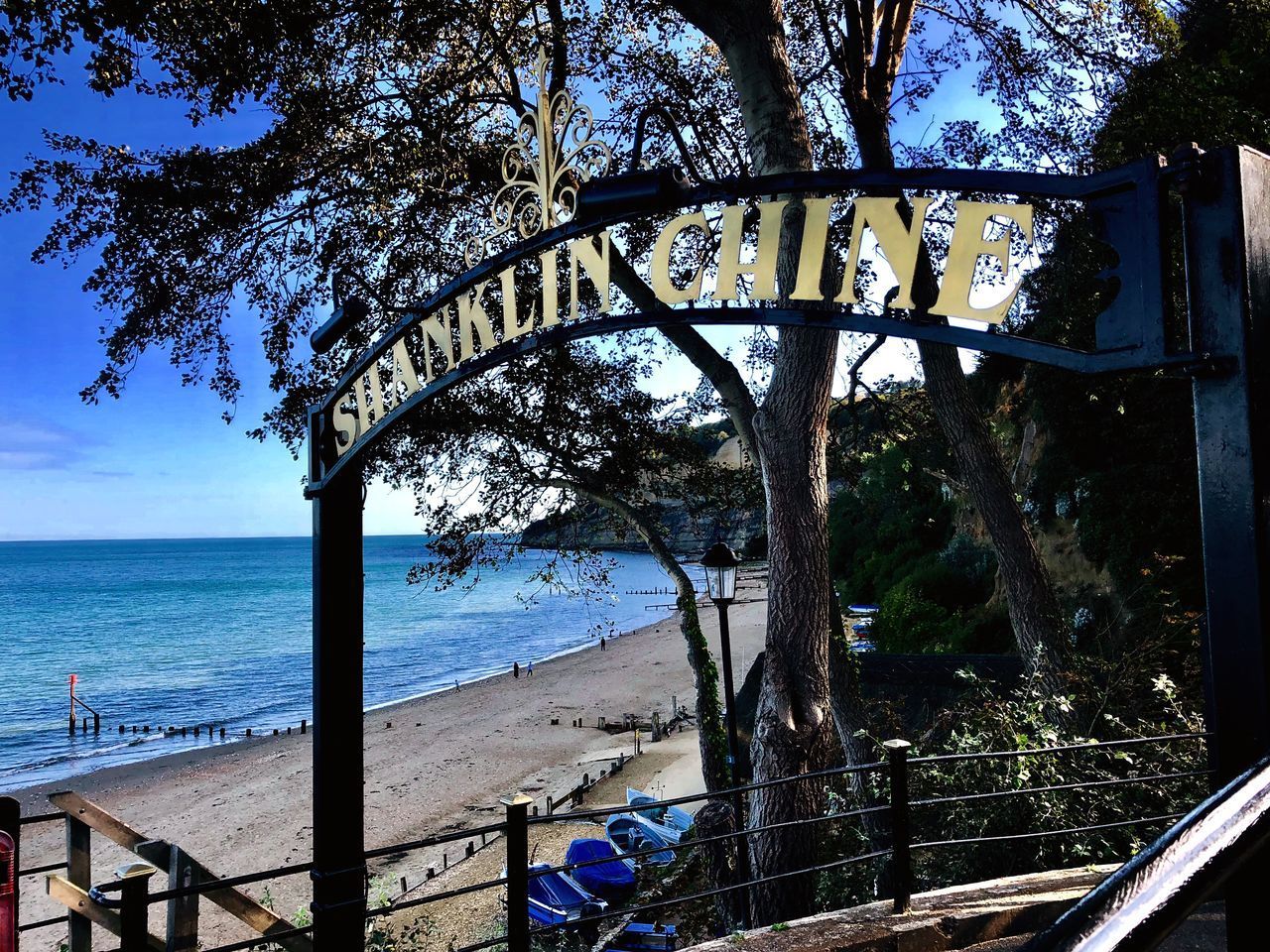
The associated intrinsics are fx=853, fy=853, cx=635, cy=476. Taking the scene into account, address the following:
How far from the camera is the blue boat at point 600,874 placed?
1321 centimetres

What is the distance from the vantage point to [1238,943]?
1.14 meters

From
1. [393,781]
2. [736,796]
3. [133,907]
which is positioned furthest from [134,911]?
[393,781]

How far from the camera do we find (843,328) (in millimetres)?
2994

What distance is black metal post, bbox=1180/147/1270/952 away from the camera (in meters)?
1.93

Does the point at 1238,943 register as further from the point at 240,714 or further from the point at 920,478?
the point at 240,714

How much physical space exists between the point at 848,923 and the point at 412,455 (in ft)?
29.1

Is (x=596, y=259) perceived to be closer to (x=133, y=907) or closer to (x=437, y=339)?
(x=437, y=339)

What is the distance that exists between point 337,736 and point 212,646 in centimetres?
6262

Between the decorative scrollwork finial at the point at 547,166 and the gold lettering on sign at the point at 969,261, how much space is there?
179cm

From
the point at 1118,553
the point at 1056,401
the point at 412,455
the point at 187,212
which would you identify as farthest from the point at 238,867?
the point at 1056,401

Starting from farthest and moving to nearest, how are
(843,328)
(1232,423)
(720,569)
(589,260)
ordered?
(720,569) → (589,260) → (843,328) → (1232,423)

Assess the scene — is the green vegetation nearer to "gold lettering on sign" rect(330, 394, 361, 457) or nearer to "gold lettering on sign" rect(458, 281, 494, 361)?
"gold lettering on sign" rect(330, 394, 361, 457)

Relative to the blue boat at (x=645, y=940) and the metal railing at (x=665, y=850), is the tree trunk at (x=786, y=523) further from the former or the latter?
the blue boat at (x=645, y=940)

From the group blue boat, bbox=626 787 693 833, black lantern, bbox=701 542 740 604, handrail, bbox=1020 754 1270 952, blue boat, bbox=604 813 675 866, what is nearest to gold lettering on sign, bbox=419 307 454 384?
handrail, bbox=1020 754 1270 952
